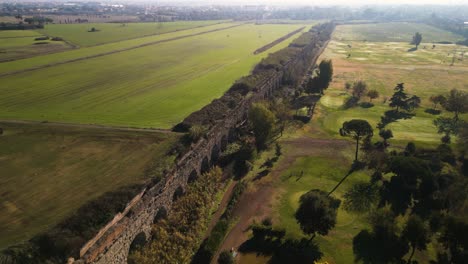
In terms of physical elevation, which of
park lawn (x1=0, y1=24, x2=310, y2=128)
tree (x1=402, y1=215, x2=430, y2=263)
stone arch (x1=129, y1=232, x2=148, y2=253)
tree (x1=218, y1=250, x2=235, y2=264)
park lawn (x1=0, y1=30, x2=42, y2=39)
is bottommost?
tree (x1=218, y1=250, x2=235, y2=264)

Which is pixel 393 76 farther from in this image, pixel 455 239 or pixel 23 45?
pixel 23 45

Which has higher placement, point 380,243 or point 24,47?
point 24,47

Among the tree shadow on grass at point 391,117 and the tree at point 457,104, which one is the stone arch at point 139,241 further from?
the tree at point 457,104

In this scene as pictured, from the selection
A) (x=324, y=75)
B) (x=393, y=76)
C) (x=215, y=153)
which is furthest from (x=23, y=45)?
(x=393, y=76)

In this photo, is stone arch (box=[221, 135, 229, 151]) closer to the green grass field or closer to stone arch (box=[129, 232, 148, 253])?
the green grass field

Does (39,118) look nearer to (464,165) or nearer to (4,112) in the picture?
(4,112)

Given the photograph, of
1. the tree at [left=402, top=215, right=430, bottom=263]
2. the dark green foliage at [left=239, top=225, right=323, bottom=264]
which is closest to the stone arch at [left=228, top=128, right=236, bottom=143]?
the dark green foliage at [left=239, top=225, right=323, bottom=264]
